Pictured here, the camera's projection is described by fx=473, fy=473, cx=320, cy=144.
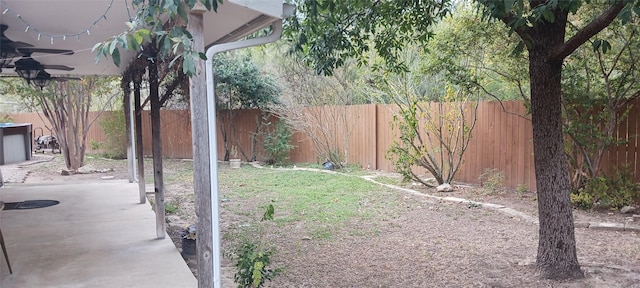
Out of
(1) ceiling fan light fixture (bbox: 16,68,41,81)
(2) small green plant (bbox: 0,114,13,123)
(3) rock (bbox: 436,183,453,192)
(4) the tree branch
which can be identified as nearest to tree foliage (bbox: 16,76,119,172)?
(1) ceiling fan light fixture (bbox: 16,68,41,81)

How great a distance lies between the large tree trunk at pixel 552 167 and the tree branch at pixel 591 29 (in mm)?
131

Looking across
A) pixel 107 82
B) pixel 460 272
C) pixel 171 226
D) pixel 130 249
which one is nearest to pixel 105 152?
pixel 107 82

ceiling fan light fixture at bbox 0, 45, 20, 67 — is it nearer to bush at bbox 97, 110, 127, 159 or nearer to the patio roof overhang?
the patio roof overhang

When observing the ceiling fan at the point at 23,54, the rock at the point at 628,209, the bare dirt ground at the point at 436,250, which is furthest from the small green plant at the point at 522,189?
the ceiling fan at the point at 23,54

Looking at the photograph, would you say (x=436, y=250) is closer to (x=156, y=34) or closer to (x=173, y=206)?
(x=156, y=34)

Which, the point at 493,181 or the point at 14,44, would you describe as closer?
the point at 14,44

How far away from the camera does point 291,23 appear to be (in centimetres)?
460

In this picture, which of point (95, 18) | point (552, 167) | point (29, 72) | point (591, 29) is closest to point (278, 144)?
point (29, 72)

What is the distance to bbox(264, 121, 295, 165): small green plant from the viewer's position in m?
11.4

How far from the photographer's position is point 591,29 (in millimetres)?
3334

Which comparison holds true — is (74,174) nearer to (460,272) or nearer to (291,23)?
(291,23)

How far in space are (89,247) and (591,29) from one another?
14.8 feet

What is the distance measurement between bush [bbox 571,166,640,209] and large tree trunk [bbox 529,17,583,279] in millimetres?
2372

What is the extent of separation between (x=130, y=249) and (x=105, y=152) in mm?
11086
